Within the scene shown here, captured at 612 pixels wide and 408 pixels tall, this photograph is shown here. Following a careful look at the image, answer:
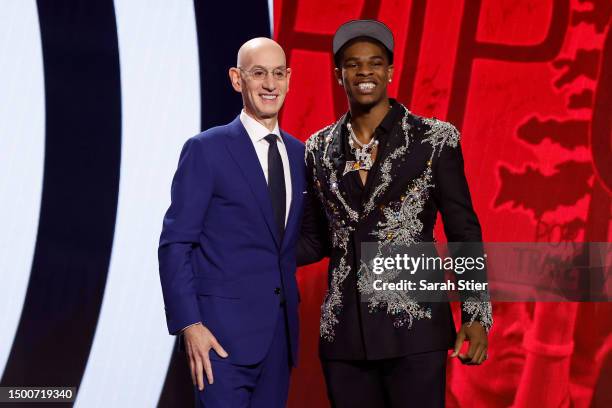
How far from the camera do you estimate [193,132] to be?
340 centimetres

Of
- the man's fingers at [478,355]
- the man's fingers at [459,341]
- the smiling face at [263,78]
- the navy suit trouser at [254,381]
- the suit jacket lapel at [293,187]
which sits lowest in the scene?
the navy suit trouser at [254,381]

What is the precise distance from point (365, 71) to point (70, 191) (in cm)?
173

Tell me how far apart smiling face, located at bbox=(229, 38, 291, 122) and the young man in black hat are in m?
0.20

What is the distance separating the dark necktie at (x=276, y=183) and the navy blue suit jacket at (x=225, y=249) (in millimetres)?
28

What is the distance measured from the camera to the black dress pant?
6.70 ft

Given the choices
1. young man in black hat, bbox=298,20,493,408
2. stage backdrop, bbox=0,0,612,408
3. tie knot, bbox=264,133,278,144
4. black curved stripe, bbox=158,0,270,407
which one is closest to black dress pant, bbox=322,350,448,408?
young man in black hat, bbox=298,20,493,408

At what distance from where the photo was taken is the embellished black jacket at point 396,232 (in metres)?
2.07

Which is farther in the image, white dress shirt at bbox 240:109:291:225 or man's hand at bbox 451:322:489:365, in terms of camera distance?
white dress shirt at bbox 240:109:291:225

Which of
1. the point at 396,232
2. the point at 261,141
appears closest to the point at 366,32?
the point at 261,141

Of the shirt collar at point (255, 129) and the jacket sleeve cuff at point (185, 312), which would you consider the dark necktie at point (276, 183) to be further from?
the jacket sleeve cuff at point (185, 312)

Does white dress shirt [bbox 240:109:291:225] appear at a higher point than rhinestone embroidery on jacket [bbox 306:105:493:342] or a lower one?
higher

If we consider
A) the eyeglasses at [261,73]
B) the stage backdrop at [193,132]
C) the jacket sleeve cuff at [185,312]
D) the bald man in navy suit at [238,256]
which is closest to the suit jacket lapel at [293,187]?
the bald man in navy suit at [238,256]

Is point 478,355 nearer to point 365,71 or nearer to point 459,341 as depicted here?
point 459,341

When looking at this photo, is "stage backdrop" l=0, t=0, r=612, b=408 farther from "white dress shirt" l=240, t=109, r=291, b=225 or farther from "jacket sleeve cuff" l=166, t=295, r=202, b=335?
"jacket sleeve cuff" l=166, t=295, r=202, b=335
